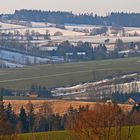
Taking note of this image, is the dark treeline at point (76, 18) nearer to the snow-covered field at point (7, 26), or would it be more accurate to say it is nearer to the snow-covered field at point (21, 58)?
the snow-covered field at point (7, 26)

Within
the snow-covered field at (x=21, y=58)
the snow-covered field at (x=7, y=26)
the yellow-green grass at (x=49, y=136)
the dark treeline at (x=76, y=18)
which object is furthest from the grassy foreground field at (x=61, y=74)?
the dark treeline at (x=76, y=18)

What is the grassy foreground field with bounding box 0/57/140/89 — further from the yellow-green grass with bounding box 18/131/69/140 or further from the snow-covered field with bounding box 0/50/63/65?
the yellow-green grass with bounding box 18/131/69/140

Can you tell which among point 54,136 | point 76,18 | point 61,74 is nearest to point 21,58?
point 61,74

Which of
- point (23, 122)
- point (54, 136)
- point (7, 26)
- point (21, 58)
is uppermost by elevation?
point (54, 136)

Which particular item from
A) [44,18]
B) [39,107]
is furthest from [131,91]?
[44,18]

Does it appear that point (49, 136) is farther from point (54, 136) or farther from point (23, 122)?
point (23, 122)

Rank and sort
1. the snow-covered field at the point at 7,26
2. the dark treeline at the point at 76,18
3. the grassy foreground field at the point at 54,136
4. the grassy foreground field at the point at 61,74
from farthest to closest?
the dark treeline at the point at 76,18 < the snow-covered field at the point at 7,26 < the grassy foreground field at the point at 61,74 < the grassy foreground field at the point at 54,136

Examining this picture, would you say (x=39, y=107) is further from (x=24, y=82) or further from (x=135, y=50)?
→ (x=135, y=50)
